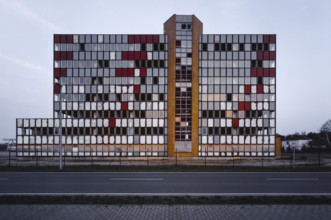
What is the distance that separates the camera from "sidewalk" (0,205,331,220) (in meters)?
7.47

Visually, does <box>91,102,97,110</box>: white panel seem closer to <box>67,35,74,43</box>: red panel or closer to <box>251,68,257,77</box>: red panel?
<box>67,35,74,43</box>: red panel

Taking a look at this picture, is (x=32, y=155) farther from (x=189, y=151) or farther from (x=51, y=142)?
(x=189, y=151)

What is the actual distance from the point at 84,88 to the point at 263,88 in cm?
3796

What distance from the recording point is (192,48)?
46.8m

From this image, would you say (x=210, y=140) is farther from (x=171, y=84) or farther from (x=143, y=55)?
(x=143, y=55)

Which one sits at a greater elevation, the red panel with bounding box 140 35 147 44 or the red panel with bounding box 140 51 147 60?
the red panel with bounding box 140 35 147 44

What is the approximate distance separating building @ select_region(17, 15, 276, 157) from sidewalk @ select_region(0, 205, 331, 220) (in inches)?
1490

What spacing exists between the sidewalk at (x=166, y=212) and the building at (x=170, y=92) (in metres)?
37.8

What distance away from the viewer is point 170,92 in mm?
46719

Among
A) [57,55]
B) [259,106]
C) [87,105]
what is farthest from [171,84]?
[57,55]

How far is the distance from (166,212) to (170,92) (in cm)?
3953

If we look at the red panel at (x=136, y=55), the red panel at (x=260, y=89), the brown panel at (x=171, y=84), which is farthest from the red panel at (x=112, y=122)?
the red panel at (x=260, y=89)

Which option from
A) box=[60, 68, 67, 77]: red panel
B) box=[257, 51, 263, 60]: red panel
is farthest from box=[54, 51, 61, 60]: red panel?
box=[257, 51, 263, 60]: red panel

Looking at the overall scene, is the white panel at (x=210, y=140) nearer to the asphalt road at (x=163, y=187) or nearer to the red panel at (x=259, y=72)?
the red panel at (x=259, y=72)
